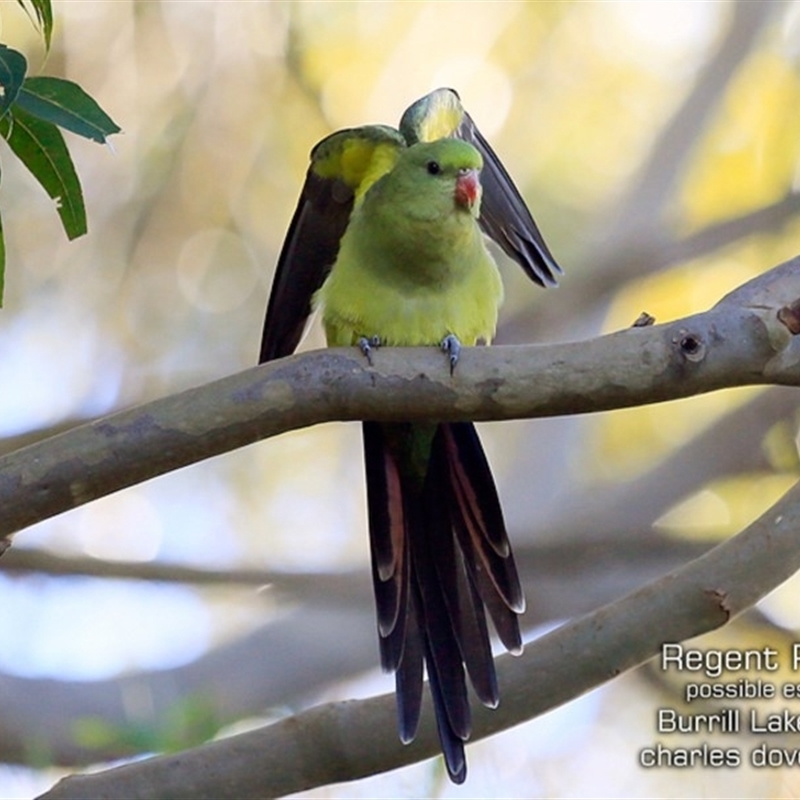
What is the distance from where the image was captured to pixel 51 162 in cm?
119

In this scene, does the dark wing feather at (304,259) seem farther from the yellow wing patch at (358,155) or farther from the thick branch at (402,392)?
the thick branch at (402,392)

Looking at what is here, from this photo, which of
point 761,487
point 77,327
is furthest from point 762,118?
point 77,327

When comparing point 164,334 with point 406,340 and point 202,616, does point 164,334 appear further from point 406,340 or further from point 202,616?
point 406,340

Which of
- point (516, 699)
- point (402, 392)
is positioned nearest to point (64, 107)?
point (402, 392)

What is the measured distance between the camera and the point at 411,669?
1.42 m

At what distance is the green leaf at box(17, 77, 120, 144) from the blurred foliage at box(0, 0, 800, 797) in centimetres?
137

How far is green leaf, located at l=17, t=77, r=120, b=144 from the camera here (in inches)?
44.1

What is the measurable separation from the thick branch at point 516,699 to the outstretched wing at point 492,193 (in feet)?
1.54

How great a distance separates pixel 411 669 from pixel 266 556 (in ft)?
3.68

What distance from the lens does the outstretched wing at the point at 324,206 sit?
164cm

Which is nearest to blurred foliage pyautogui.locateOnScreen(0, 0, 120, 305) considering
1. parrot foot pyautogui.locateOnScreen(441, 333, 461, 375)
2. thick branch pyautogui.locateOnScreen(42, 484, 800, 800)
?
parrot foot pyautogui.locateOnScreen(441, 333, 461, 375)

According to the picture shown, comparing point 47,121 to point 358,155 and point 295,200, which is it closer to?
point 358,155

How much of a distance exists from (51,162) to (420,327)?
1.77 ft

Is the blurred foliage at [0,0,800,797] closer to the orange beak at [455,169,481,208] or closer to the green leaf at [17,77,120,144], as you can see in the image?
the orange beak at [455,169,481,208]
